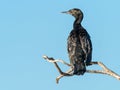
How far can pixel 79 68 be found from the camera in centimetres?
1298

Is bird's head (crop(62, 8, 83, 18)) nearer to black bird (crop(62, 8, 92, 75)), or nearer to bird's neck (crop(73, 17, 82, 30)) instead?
black bird (crop(62, 8, 92, 75))

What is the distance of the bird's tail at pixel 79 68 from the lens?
41.5 ft

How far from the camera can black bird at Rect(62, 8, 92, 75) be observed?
13693 millimetres

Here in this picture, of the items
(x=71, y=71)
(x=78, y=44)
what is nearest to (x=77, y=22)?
(x=78, y=44)

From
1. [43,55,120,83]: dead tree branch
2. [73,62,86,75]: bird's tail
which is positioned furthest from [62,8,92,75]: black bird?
[43,55,120,83]: dead tree branch

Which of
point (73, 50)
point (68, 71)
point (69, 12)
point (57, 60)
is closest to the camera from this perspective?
point (57, 60)

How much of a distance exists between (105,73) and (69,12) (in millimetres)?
5007

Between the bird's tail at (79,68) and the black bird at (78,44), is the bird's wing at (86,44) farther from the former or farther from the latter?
the bird's tail at (79,68)

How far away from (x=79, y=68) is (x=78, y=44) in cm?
154

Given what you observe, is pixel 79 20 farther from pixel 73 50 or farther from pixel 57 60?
pixel 57 60

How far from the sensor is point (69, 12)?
15.3 metres

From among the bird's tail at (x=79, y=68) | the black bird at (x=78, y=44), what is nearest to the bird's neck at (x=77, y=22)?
the black bird at (x=78, y=44)

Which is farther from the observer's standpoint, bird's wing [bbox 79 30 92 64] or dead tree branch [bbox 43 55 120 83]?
bird's wing [bbox 79 30 92 64]

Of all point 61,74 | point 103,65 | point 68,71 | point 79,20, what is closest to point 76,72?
point 68,71
